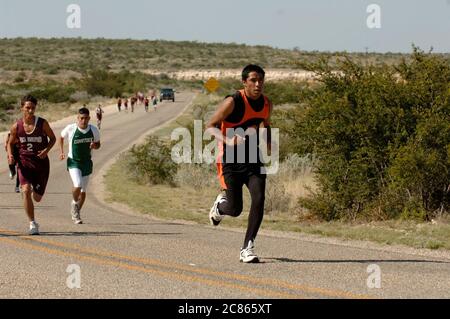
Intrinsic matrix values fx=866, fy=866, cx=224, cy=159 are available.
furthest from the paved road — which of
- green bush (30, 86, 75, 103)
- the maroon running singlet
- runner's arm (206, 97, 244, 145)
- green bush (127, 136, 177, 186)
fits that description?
green bush (30, 86, 75, 103)

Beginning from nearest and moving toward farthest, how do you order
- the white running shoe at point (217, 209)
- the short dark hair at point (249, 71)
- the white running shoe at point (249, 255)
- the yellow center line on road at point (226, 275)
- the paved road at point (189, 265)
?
the yellow center line on road at point (226, 275), the paved road at point (189, 265), the short dark hair at point (249, 71), the white running shoe at point (249, 255), the white running shoe at point (217, 209)

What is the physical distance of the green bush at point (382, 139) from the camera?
14570mm

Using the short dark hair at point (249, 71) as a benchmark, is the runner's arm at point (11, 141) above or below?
below

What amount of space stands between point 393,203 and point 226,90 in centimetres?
7989

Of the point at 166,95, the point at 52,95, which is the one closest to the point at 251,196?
the point at 52,95

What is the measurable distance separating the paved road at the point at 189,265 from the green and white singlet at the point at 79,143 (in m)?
1.01

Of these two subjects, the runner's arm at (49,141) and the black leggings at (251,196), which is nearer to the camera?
the black leggings at (251,196)

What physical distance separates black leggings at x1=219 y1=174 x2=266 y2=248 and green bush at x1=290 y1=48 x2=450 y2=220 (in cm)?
541

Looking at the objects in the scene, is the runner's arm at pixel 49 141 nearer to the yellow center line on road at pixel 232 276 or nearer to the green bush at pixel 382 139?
the yellow center line on road at pixel 232 276

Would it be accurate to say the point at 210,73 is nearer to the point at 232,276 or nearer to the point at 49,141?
the point at 49,141

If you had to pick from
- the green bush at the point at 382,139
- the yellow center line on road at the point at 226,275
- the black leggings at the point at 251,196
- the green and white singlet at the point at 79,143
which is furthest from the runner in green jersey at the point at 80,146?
the black leggings at the point at 251,196

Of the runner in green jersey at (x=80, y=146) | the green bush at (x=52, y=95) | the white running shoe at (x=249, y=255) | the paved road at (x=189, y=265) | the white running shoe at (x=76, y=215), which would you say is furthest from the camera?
the green bush at (x=52, y=95)

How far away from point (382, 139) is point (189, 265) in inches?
276

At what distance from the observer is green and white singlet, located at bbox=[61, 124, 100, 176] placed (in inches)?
549
